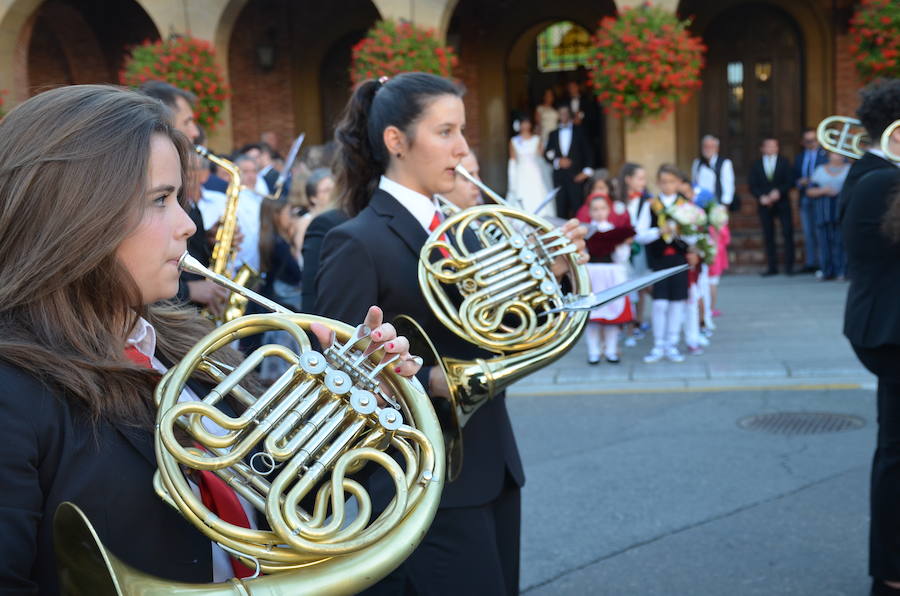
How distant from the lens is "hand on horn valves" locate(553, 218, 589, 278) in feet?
9.21

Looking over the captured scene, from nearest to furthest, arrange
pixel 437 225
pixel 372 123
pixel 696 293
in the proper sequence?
pixel 437 225, pixel 372 123, pixel 696 293

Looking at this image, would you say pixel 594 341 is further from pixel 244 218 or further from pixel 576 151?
pixel 576 151

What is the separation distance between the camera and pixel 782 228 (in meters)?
12.8

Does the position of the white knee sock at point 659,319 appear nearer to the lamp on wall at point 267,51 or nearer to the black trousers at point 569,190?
the black trousers at point 569,190

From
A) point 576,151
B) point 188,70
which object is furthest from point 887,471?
point 188,70

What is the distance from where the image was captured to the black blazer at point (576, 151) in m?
13.7

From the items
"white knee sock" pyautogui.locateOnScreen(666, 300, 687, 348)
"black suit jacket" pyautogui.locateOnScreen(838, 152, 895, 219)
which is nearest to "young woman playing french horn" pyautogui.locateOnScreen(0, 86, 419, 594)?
"black suit jacket" pyautogui.locateOnScreen(838, 152, 895, 219)

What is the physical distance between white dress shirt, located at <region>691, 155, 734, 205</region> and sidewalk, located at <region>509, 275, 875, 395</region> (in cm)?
247

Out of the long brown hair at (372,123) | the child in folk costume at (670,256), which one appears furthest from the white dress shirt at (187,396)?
the child in folk costume at (670,256)

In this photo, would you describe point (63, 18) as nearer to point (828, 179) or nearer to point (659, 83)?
point (659, 83)

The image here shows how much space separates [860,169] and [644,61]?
8.75 metres

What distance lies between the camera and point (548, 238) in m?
2.80

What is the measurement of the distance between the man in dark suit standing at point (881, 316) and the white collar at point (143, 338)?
2.65 meters

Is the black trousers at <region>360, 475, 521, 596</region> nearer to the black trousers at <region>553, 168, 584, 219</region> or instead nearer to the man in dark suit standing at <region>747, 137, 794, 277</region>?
the man in dark suit standing at <region>747, 137, 794, 277</region>
